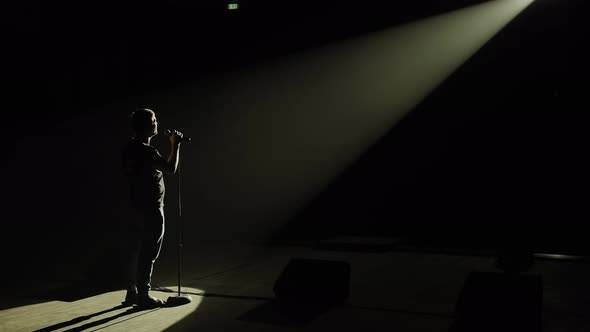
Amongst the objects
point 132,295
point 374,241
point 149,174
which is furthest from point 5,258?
point 374,241

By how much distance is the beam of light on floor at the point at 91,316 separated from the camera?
338cm

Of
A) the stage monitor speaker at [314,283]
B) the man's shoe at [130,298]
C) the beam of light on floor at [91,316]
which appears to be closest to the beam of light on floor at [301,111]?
the stage monitor speaker at [314,283]

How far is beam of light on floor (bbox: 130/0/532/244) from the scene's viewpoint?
273 inches

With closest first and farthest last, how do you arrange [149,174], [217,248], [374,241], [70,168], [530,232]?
[149,174] → [530,232] → [374,241] → [217,248] → [70,168]

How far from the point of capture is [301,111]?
760 cm

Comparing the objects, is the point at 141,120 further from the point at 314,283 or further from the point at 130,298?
the point at 314,283

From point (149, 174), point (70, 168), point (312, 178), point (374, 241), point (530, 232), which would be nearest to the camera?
point (149, 174)

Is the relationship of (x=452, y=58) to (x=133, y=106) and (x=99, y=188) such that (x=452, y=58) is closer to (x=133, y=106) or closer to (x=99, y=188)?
(x=133, y=106)

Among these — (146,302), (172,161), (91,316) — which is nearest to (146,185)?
(172,161)

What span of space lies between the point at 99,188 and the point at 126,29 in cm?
260

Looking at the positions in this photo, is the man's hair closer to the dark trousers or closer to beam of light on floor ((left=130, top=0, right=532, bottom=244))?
the dark trousers

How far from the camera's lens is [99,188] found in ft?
27.0

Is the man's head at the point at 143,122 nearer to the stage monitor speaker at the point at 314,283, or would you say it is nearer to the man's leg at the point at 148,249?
the man's leg at the point at 148,249

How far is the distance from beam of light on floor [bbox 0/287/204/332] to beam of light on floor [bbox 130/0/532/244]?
3.75 meters
